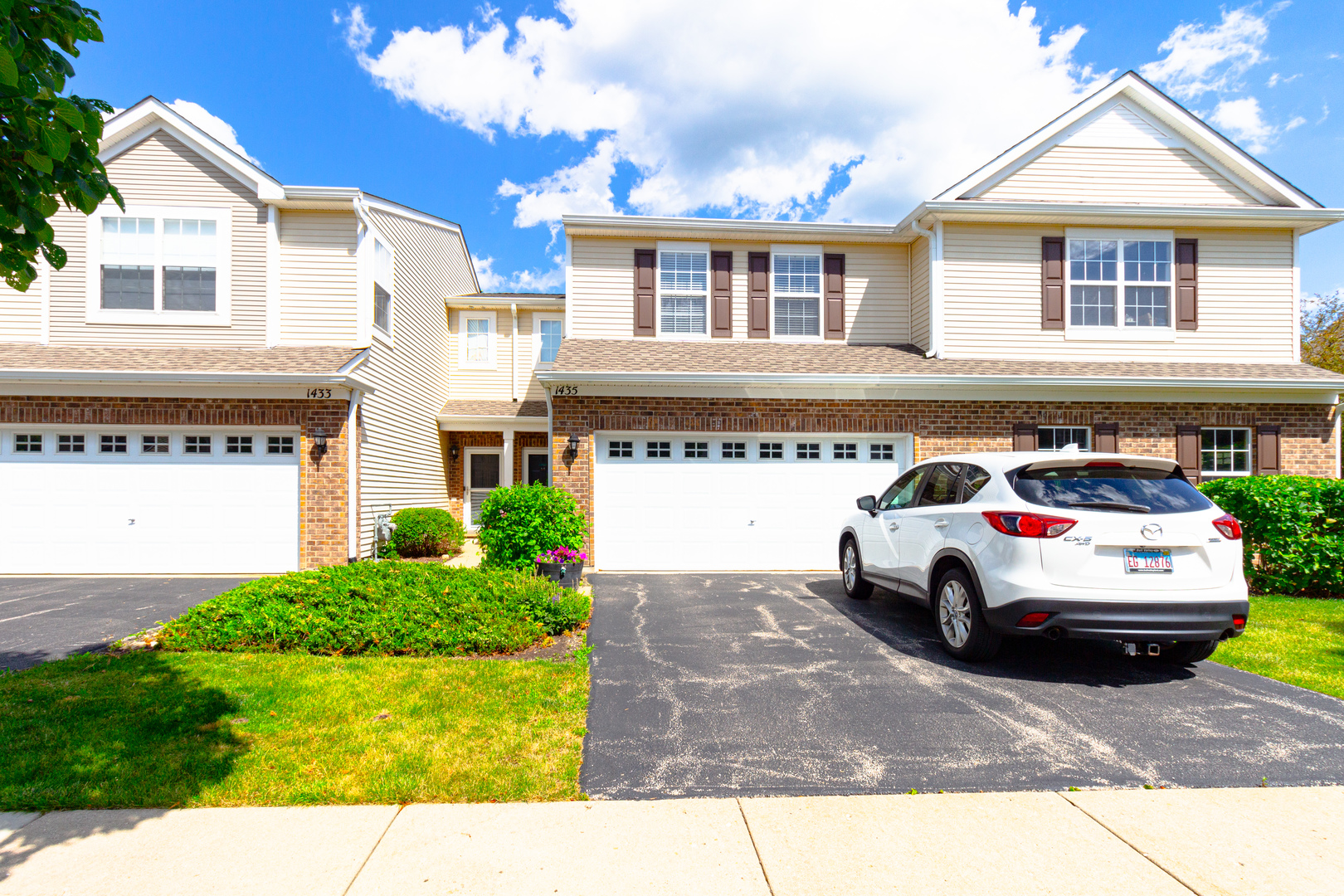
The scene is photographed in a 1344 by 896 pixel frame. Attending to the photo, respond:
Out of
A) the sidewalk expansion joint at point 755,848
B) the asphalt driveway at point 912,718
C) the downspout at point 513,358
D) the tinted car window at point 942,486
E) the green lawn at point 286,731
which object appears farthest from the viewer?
the downspout at point 513,358

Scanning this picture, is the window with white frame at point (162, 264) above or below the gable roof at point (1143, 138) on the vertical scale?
below

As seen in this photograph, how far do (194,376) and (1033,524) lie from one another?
1104 cm

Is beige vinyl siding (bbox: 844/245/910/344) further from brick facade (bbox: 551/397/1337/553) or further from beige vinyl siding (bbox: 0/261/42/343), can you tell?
beige vinyl siding (bbox: 0/261/42/343)

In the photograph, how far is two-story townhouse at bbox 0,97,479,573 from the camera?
1006 centimetres

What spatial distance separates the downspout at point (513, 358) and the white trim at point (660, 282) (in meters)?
5.25

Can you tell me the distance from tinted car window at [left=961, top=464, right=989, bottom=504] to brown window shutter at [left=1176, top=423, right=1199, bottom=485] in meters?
7.38

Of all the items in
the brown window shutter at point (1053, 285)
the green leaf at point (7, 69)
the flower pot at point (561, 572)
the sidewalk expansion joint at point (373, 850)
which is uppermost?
the brown window shutter at point (1053, 285)

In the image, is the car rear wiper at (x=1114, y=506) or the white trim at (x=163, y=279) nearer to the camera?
the car rear wiper at (x=1114, y=506)

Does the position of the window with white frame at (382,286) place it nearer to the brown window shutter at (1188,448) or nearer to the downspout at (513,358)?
the downspout at (513,358)

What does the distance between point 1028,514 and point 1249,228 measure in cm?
1113

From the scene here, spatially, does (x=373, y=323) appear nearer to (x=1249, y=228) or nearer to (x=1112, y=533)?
(x=1112, y=533)

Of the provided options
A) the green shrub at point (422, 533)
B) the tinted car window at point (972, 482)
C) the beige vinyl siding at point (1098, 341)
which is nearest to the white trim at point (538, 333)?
the green shrub at point (422, 533)

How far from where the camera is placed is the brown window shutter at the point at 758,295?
40.1 ft

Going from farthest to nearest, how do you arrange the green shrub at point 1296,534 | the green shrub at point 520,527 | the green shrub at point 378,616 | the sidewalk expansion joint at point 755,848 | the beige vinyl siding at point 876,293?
the beige vinyl siding at point 876,293 → the green shrub at point 520,527 → the green shrub at point 1296,534 → the green shrub at point 378,616 → the sidewalk expansion joint at point 755,848
